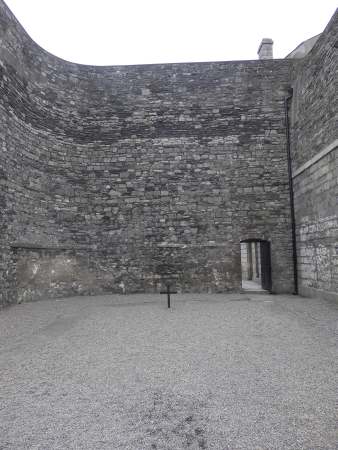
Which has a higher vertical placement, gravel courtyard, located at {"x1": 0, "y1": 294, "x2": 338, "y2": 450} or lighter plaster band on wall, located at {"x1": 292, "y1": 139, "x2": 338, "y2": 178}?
lighter plaster band on wall, located at {"x1": 292, "y1": 139, "x2": 338, "y2": 178}

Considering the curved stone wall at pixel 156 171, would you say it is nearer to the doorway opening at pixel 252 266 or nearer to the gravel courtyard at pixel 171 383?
the doorway opening at pixel 252 266

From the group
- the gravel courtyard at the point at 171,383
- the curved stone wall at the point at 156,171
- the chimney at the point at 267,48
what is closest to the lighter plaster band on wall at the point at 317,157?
the curved stone wall at the point at 156,171

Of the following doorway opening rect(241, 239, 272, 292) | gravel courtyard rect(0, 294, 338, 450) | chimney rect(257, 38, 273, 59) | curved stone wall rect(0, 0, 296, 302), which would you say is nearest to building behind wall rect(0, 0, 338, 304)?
curved stone wall rect(0, 0, 296, 302)

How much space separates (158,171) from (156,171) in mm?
69

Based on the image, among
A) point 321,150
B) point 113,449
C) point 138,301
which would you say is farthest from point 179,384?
point 321,150

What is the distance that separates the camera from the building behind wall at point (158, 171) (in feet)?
31.0

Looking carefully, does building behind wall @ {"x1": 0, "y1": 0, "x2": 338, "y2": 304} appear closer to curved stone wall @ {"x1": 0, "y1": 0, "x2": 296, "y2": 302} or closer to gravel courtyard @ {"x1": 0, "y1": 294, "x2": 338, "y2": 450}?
curved stone wall @ {"x1": 0, "y1": 0, "x2": 296, "y2": 302}

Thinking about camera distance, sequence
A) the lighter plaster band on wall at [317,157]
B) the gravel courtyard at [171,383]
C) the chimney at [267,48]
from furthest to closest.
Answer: the chimney at [267,48], the lighter plaster band on wall at [317,157], the gravel courtyard at [171,383]

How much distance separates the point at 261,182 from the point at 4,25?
872cm

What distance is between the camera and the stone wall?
24.8ft

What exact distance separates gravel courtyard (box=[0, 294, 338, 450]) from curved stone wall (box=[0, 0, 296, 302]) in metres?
3.89

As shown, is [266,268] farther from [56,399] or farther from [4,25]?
[4,25]

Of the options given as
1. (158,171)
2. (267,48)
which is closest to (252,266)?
(158,171)

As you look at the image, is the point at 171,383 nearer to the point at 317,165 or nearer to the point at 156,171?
the point at 317,165
